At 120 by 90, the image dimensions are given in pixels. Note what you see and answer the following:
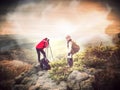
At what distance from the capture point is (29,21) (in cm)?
530

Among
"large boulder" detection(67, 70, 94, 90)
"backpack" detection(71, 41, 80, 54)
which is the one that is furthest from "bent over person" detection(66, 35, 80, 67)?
"large boulder" detection(67, 70, 94, 90)

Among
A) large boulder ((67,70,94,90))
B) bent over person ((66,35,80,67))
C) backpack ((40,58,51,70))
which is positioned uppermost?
bent over person ((66,35,80,67))

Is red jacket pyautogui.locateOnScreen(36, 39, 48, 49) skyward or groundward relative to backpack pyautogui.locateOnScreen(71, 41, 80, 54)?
skyward

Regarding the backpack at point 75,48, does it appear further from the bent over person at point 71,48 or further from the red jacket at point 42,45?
the red jacket at point 42,45

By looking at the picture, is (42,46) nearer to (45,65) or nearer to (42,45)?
(42,45)

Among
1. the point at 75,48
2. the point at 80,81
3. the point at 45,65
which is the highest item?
the point at 75,48

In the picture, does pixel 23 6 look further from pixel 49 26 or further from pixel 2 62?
pixel 2 62

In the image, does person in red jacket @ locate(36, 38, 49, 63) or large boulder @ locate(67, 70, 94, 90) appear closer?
large boulder @ locate(67, 70, 94, 90)

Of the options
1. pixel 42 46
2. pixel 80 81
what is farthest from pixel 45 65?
pixel 80 81

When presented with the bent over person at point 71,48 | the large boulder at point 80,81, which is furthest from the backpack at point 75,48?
the large boulder at point 80,81

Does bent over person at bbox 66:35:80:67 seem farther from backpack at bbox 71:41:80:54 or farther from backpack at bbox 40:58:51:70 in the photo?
backpack at bbox 40:58:51:70

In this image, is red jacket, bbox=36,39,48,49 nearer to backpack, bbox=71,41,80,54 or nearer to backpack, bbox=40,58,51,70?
backpack, bbox=40,58,51,70

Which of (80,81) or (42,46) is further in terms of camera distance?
(42,46)

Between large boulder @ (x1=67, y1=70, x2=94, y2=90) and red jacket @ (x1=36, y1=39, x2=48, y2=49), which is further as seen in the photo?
red jacket @ (x1=36, y1=39, x2=48, y2=49)
